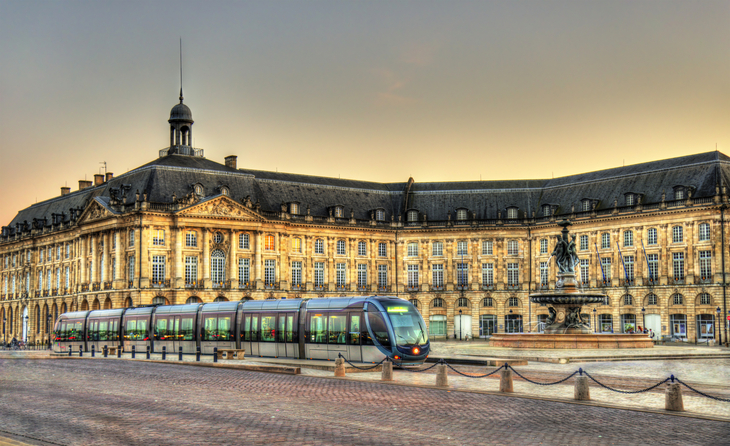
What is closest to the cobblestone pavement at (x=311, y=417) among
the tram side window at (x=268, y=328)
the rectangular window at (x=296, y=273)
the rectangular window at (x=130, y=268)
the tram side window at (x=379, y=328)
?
the tram side window at (x=379, y=328)

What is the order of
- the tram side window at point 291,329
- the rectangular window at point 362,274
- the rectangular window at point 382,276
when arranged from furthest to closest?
the rectangular window at point 382,276, the rectangular window at point 362,274, the tram side window at point 291,329

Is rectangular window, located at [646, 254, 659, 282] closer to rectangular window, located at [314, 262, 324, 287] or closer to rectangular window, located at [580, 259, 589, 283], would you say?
rectangular window, located at [580, 259, 589, 283]

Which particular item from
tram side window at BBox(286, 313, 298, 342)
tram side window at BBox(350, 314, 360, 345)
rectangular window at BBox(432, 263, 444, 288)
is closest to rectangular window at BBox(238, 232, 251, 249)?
rectangular window at BBox(432, 263, 444, 288)

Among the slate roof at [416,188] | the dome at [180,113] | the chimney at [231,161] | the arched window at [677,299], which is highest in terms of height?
the dome at [180,113]

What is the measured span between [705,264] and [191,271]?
156ft

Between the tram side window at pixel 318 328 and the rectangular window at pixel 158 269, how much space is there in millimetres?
41767

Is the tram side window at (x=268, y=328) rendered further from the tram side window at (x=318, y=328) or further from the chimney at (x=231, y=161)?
the chimney at (x=231, y=161)

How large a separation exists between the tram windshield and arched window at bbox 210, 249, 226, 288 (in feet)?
157

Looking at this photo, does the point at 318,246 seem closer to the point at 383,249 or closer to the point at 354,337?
the point at 383,249

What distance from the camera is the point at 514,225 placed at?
9388cm

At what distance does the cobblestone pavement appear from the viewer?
60.1 ft

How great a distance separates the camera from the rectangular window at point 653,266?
272ft

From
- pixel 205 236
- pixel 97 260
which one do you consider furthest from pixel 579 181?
pixel 97 260

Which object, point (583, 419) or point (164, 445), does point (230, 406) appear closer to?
point (164, 445)
